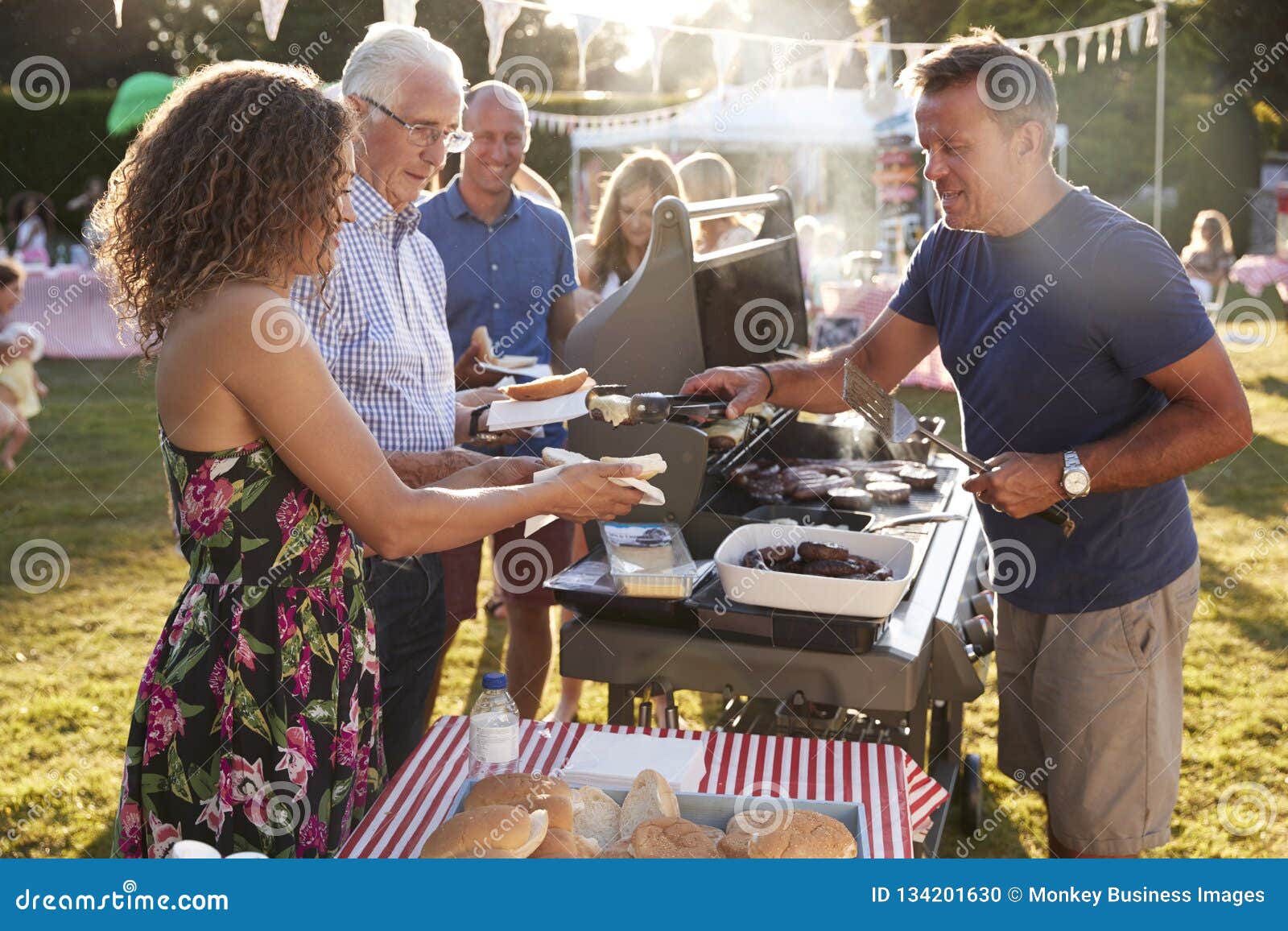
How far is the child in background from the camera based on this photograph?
25.4ft

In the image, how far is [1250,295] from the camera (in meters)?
14.8

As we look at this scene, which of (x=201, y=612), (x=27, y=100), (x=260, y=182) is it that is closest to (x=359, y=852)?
(x=201, y=612)

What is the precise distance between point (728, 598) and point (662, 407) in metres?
0.44

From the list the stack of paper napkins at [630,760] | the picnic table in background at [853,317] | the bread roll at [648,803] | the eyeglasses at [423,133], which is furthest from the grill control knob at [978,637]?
the picnic table in background at [853,317]

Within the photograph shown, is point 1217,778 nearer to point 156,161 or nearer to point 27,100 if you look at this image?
point 156,161

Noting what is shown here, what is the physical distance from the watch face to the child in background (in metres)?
7.59

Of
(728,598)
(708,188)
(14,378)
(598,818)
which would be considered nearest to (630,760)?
(598,818)

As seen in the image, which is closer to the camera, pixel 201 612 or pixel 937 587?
pixel 201 612

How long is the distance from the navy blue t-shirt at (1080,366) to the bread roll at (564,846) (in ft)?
4.30

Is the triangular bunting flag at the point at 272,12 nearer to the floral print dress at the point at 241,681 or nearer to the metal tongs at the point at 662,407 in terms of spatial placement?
the metal tongs at the point at 662,407

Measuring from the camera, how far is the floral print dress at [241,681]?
5.81ft

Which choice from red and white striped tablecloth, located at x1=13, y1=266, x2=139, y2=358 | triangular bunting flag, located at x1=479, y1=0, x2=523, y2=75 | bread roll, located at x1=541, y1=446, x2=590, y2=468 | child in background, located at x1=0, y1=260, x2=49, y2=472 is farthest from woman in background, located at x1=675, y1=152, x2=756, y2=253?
red and white striped tablecloth, located at x1=13, y1=266, x2=139, y2=358

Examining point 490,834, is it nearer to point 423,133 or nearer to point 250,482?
point 250,482
